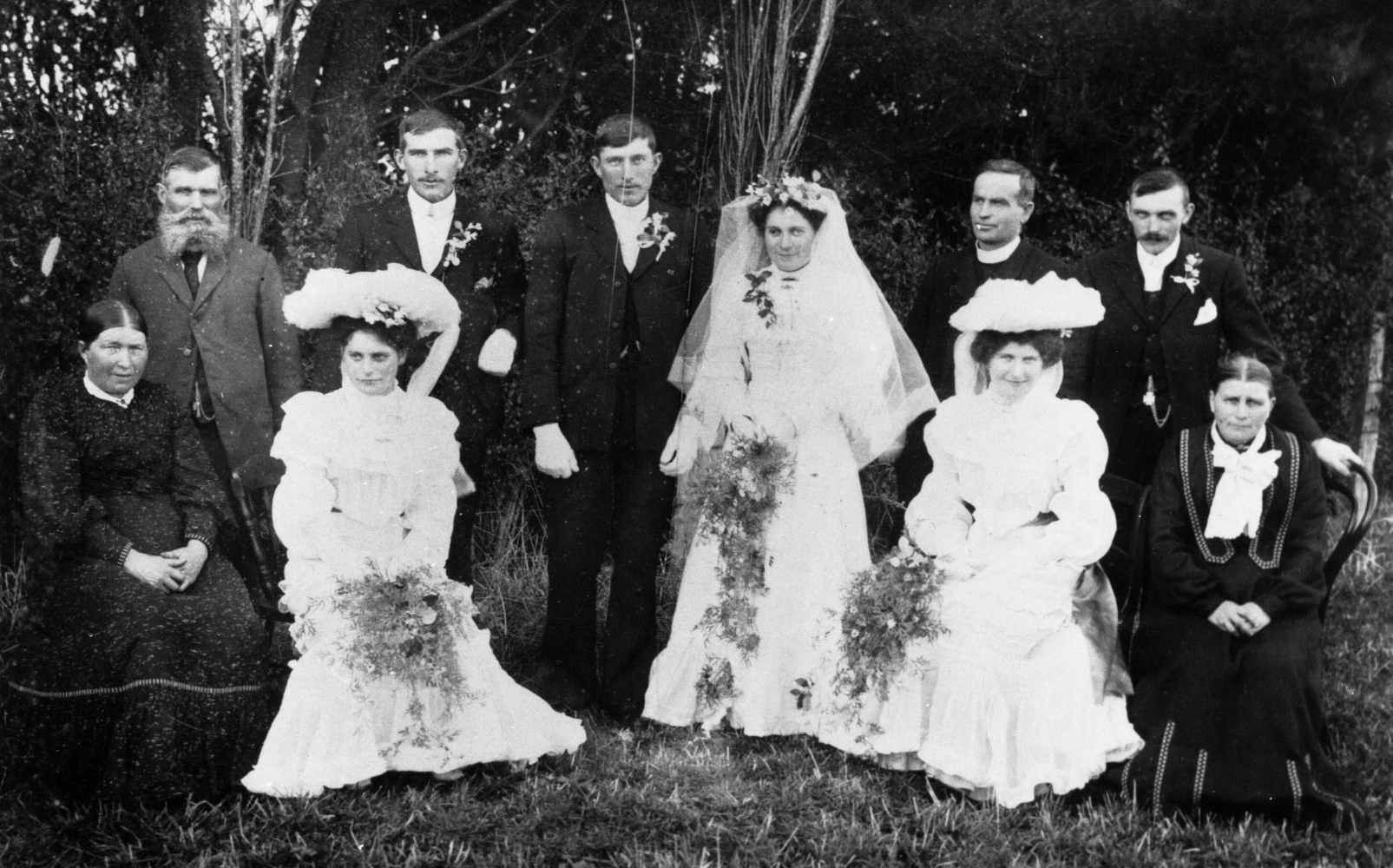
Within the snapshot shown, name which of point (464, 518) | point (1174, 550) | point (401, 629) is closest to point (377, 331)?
point (464, 518)

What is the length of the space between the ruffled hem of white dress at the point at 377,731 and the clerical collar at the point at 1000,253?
2423 millimetres

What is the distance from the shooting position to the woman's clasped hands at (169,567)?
13.0ft

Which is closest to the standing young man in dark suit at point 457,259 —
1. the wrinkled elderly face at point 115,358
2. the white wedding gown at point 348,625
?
the white wedding gown at point 348,625

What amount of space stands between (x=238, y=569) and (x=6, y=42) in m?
2.44

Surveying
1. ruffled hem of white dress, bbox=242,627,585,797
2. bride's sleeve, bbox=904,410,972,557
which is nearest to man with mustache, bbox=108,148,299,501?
ruffled hem of white dress, bbox=242,627,585,797

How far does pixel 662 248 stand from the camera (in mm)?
4672

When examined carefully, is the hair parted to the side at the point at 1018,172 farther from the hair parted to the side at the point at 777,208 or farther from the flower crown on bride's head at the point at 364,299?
the flower crown on bride's head at the point at 364,299

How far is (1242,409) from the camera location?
4.18 meters

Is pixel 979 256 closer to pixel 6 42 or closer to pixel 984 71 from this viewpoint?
pixel 984 71

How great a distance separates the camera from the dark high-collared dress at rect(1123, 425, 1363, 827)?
12.5 ft

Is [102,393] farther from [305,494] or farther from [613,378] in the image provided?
[613,378]

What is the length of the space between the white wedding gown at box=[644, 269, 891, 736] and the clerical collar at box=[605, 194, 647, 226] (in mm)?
442

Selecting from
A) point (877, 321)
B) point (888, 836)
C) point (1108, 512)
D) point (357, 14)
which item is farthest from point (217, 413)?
point (1108, 512)

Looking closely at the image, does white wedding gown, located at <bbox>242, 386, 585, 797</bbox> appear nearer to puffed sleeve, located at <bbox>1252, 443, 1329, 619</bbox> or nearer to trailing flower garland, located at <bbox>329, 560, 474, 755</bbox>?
trailing flower garland, located at <bbox>329, 560, 474, 755</bbox>
